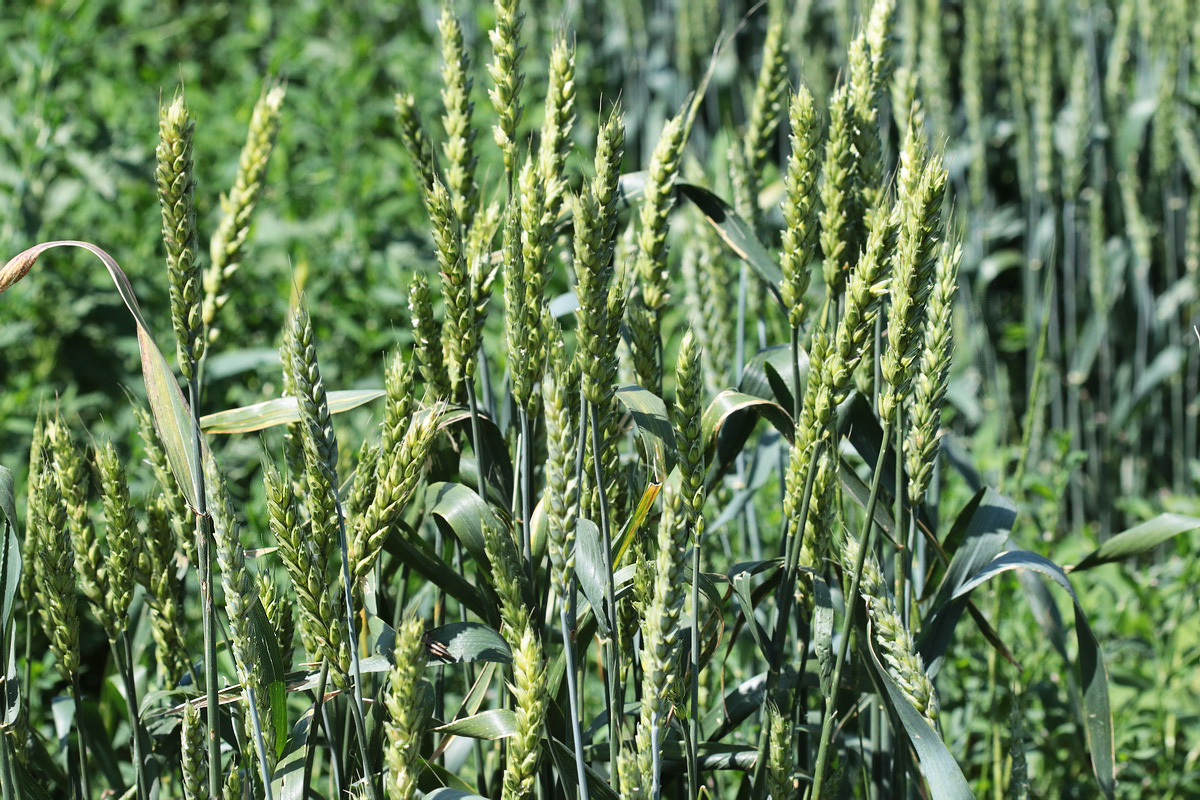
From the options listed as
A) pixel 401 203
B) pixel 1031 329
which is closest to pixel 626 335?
pixel 401 203

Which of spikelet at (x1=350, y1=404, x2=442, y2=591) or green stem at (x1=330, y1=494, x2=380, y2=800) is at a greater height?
spikelet at (x1=350, y1=404, x2=442, y2=591)

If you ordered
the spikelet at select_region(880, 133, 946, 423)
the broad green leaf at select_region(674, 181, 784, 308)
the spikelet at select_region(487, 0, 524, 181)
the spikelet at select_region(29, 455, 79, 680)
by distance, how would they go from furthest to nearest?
the broad green leaf at select_region(674, 181, 784, 308) → the spikelet at select_region(487, 0, 524, 181) → the spikelet at select_region(29, 455, 79, 680) → the spikelet at select_region(880, 133, 946, 423)

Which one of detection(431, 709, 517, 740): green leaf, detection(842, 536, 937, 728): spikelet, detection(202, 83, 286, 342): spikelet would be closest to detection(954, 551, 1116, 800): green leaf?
A: detection(842, 536, 937, 728): spikelet

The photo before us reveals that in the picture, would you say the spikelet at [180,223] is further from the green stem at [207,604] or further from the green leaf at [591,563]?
the green leaf at [591,563]

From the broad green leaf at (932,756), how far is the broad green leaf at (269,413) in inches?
24.0

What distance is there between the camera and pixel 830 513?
1.08 m

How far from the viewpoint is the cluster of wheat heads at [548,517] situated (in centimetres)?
92

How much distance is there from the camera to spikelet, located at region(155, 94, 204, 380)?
92 cm

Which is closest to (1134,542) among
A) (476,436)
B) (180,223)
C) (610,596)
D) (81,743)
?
(610,596)

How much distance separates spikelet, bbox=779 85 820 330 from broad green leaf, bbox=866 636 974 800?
0.38m

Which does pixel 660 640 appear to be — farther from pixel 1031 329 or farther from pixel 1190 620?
pixel 1031 329

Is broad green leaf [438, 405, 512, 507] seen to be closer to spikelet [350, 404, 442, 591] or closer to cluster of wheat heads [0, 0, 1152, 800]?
cluster of wheat heads [0, 0, 1152, 800]

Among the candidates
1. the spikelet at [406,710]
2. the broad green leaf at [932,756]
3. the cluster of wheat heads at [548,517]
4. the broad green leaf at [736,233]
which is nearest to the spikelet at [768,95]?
the cluster of wheat heads at [548,517]

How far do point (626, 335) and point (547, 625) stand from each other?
1.15 ft
